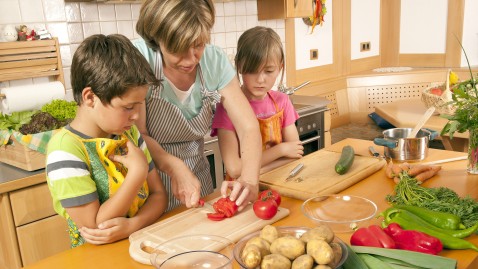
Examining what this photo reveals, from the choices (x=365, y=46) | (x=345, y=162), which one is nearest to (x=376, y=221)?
(x=345, y=162)

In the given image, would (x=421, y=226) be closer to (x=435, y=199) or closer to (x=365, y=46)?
(x=435, y=199)

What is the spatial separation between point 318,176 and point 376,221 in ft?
1.33

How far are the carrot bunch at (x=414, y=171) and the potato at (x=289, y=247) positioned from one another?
0.86 meters

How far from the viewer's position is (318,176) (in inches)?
69.3

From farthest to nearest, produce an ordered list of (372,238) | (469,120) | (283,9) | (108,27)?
(283,9), (108,27), (469,120), (372,238)

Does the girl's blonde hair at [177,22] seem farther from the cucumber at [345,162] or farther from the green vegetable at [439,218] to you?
the green vegetable at [439,218]

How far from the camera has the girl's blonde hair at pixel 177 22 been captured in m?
1.41

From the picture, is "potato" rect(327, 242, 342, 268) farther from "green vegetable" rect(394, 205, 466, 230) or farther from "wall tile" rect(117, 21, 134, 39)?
"wall tile" rect(117, 21, 134, 39)

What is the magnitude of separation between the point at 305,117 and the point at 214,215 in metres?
2.02

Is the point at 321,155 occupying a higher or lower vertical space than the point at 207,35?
lower

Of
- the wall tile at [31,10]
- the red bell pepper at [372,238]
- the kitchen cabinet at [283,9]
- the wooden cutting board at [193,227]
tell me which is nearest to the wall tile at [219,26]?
the kitchen cabinet at [283,9]

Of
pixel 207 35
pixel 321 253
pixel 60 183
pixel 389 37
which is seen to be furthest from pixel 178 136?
pixel 389 37

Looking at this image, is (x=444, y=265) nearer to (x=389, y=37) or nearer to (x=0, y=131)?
(x=0, y=131)

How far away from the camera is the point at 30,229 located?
222 cm
